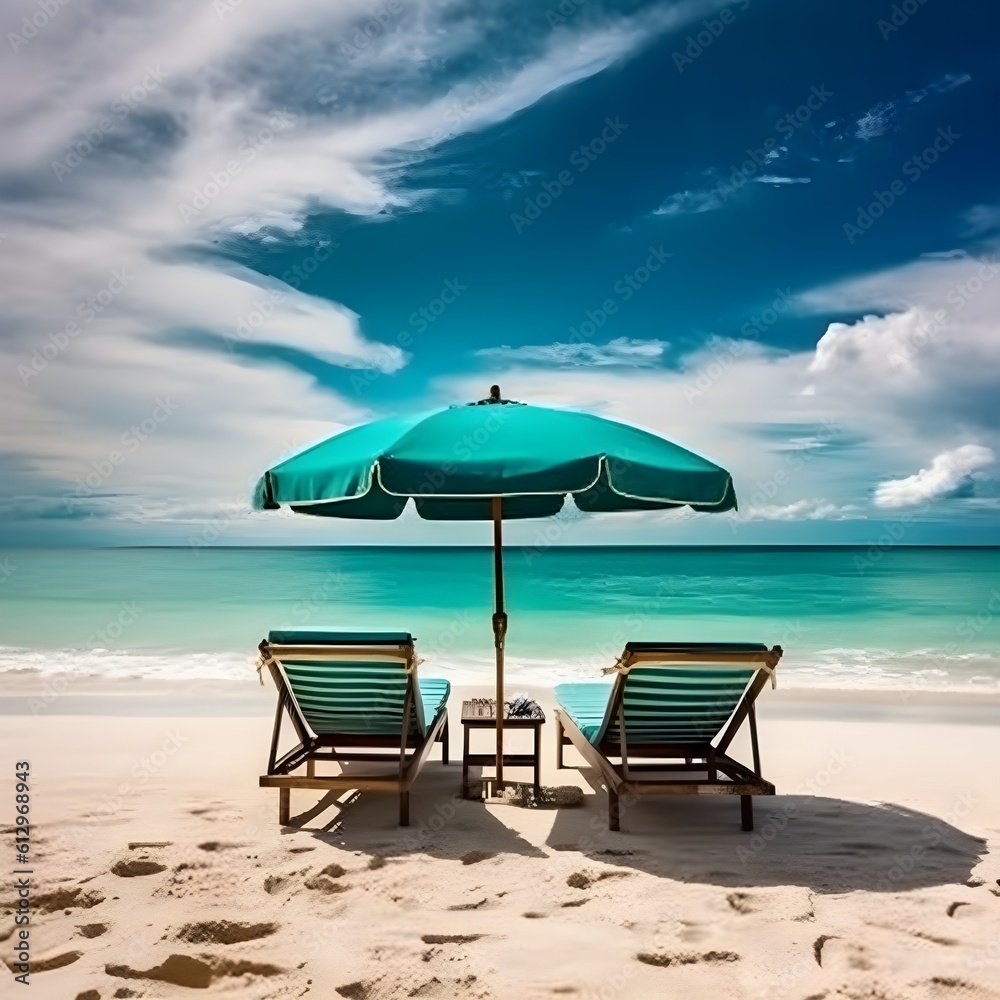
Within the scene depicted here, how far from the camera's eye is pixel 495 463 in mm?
A: 3363

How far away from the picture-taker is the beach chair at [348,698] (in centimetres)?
376

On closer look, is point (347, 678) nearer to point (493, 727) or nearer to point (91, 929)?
point (493, 727)

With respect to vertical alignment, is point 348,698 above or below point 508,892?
above

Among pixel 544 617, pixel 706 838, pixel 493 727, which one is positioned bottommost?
pixel 544 617

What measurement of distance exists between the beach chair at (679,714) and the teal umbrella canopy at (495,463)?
0.74m

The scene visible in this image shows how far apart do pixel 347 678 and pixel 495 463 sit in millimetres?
1381

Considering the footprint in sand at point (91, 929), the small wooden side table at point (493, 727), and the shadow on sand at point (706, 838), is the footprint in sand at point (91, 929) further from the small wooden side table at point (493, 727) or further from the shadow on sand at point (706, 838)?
the small wooden side table at point (493, 727)

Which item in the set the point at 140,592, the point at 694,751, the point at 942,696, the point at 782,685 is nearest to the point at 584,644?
the point at 782,685

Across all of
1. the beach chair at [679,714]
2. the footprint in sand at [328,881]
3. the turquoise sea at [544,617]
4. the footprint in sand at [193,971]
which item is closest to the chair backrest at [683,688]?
the beach chair at [679,714]

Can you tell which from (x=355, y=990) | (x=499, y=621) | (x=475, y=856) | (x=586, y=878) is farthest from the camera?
(x=499, y=621)

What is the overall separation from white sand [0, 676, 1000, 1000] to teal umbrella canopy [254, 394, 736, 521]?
A: 1.57m

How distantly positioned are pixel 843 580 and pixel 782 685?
30169 millimetres

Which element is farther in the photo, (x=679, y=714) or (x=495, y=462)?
(x=679, y=714)

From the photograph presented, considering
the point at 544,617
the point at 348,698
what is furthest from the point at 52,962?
the point at 544,617
